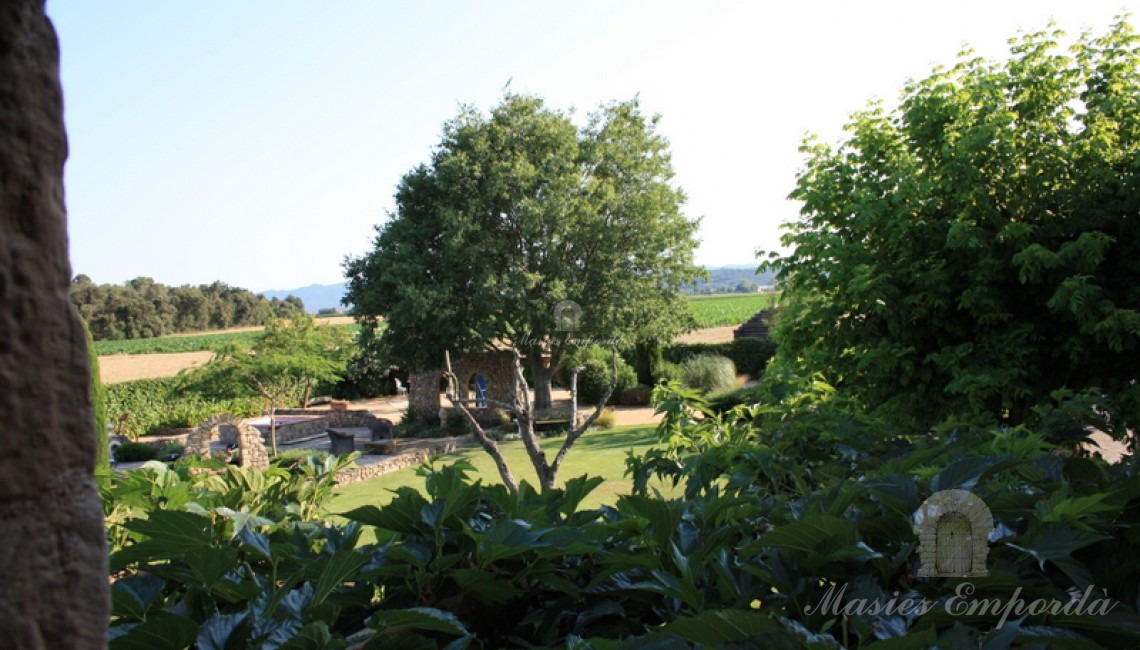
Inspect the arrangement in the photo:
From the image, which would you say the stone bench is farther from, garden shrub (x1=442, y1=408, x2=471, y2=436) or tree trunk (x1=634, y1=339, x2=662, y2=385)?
tree trunk (x1=634, y1=339, x2=662, y2=385)

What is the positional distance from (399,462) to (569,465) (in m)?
4.48

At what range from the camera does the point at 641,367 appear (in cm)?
2922

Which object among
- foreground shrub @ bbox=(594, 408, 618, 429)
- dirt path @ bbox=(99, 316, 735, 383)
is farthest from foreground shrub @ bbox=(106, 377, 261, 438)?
foreground shrub @ bbox=(594, 408, 618, 429)

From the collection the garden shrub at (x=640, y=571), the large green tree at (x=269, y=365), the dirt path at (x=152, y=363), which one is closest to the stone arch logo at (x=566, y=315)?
the large green tree at (x=269, y=365)

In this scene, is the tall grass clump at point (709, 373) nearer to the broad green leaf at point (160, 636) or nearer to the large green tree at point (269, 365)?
the large green tree at point (269, 365)

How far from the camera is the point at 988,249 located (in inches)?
267

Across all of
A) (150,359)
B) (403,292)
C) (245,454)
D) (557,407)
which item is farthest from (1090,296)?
(150,359)

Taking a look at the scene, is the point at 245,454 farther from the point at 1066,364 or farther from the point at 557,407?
the point at 1066,364

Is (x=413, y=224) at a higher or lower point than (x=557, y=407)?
higher

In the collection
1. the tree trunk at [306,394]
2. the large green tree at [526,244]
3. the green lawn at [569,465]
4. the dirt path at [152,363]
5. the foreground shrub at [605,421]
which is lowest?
the green lawn at [569,465]

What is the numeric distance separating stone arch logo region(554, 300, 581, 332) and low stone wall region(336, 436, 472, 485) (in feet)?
14.5

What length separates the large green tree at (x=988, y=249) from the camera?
6.61 meters

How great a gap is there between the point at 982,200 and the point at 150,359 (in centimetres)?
4563

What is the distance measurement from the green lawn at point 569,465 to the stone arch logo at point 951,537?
10789mm
